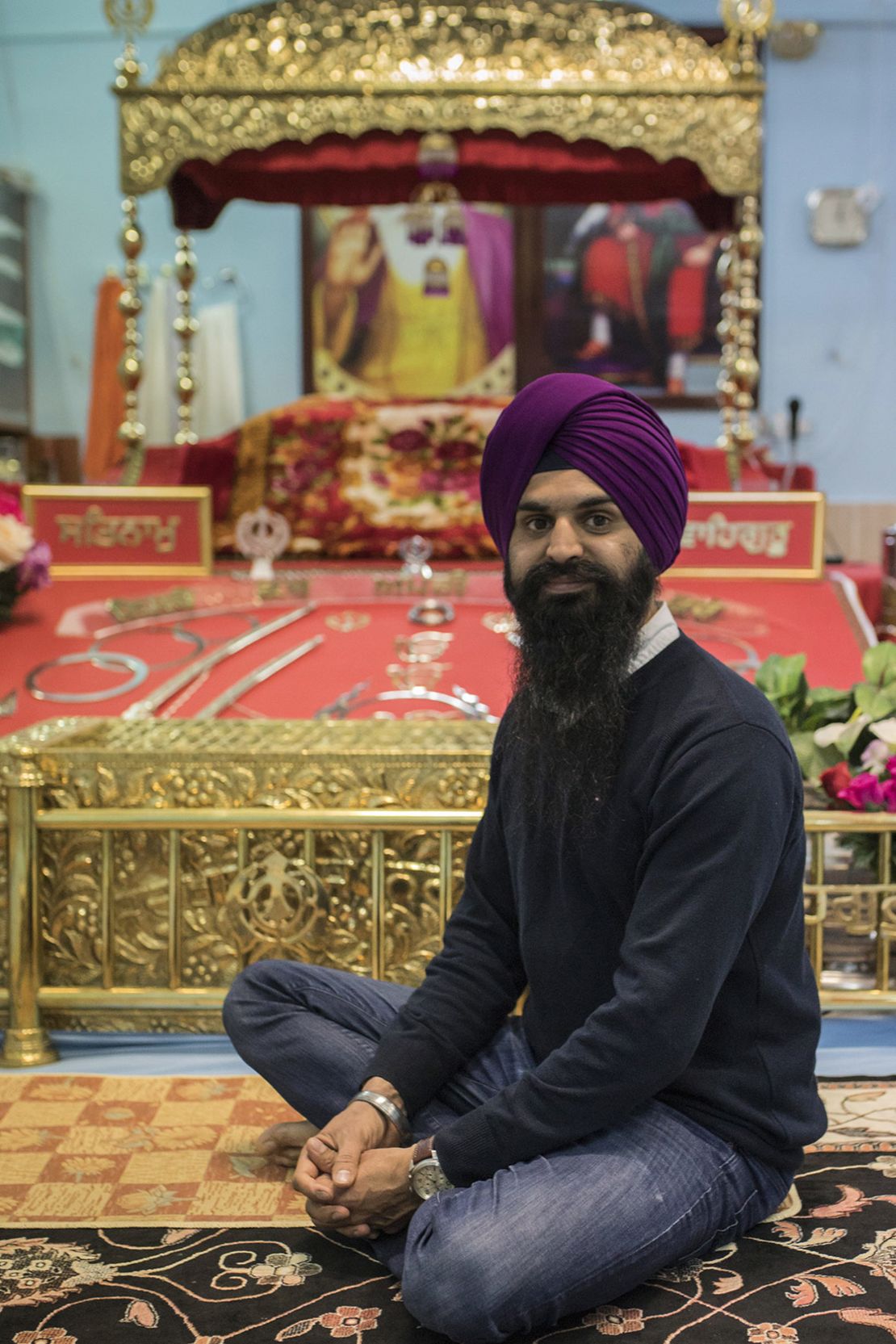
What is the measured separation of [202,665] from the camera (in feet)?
11.7

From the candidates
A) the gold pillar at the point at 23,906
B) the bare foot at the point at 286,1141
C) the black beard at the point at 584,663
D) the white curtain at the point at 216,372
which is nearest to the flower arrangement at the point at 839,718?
the black beard at the point at 584,663

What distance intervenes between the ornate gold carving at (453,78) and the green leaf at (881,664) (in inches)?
111

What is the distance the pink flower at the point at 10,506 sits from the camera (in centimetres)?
412

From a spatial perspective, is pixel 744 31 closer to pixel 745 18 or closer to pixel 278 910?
pixel 745 18

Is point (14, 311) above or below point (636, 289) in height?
below

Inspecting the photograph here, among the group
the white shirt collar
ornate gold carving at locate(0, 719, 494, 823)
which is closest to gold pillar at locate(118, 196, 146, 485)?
ornate gold carving at locate(0, 719, 494, 823)

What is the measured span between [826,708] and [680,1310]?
1346 millimetres

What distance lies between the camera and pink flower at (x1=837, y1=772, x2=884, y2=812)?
2.34m

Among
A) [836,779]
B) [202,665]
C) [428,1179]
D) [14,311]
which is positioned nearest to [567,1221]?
[428,1179]

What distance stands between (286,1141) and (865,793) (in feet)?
3.62

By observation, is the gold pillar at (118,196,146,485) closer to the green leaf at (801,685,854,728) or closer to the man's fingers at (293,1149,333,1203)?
the green leaf at (801,685,854,728)

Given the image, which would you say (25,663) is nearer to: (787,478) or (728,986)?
(728,986)

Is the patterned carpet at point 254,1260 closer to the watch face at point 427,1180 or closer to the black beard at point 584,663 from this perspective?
the watch face at point 427,1180

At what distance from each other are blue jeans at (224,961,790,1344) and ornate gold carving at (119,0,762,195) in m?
3.90
